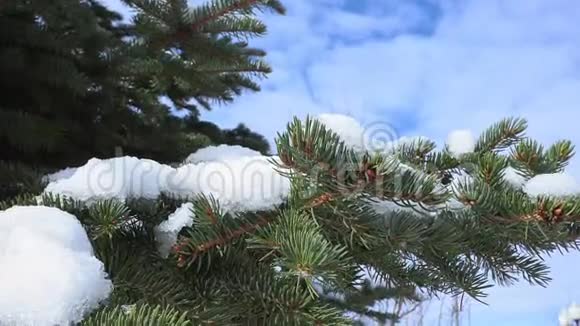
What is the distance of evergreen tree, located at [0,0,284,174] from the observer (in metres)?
1.03

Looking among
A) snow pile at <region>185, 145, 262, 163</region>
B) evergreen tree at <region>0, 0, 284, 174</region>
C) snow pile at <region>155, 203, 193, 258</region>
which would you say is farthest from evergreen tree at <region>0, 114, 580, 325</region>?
evergreen tree at <region>0, 0, 284, 174</region>

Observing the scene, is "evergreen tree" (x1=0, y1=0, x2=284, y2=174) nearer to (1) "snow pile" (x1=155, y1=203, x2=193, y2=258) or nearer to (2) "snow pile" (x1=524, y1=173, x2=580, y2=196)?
(1) "snow pile" (x1=155, y1=203, x2=193, y2=258)

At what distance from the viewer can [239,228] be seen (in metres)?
0.55

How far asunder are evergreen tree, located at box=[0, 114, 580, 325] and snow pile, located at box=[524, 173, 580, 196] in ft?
0.09

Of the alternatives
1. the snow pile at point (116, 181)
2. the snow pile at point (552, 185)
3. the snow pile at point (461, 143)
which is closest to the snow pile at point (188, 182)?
the snow pile at point (116, 181)

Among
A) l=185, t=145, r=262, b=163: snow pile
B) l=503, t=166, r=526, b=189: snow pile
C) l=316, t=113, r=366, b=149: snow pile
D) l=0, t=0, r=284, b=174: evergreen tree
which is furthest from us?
l=0, t=0, r=284, b=174: evergreen tree

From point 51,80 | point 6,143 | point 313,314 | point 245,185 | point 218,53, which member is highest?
point 218,53

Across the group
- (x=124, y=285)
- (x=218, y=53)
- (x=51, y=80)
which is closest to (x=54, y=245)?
(x=124, y=285)

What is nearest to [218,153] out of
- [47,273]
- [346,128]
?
[346,128]

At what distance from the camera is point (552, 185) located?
1.93 ft

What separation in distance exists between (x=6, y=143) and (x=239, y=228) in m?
0.71

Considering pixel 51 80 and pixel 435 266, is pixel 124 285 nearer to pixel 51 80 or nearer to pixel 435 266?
pixel 435 266

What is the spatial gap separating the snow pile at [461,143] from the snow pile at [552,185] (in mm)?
221

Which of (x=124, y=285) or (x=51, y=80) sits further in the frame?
(x=51, y=80)
